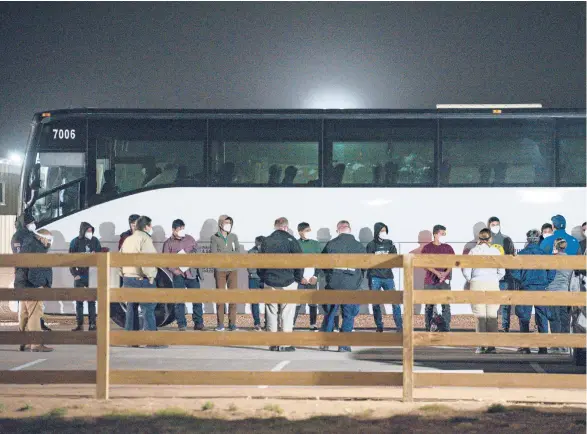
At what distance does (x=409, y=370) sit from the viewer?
10.9m

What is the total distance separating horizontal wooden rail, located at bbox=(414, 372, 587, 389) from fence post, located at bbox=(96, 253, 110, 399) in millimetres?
2765

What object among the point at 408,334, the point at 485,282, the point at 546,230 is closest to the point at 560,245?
the point at 546,230

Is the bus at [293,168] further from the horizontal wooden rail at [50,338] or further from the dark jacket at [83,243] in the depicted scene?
the horizontal wooden rail at [50,338]

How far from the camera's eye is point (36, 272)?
16.2m

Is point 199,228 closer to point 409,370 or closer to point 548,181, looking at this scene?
point 548,181

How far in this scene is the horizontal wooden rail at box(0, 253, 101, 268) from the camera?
11.3 m

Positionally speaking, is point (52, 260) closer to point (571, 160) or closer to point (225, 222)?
point (225, 222)

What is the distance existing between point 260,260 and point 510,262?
7.42ft

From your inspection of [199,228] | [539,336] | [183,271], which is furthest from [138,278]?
[539,336]

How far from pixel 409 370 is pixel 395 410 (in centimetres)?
68

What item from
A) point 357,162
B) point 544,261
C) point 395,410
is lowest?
point 395,410

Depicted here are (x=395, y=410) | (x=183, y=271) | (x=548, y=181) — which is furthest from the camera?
(x=548, y=181)

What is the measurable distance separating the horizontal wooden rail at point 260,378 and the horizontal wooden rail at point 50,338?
0.40 m

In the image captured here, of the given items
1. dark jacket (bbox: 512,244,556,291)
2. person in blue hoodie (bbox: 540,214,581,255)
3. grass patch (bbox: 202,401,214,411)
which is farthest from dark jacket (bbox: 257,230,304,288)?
grass patch (bbox: 202,401,214,411)
